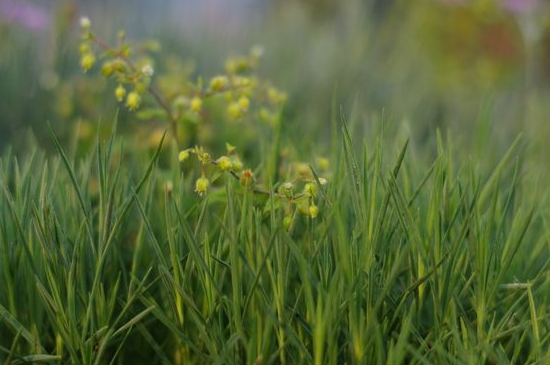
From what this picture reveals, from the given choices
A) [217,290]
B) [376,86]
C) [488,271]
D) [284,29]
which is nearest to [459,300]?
[488,271]

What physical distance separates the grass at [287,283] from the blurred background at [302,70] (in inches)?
19.4

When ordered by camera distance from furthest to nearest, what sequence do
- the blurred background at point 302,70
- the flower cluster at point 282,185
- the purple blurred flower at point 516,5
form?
the purple blurred flower at point 516,5 < the blurred background at point 302,70 < the flower cluster at point 282,185

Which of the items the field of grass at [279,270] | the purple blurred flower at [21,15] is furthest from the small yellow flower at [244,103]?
the purple blurred flower at [21,15]

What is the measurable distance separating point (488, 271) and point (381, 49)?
10.2 ft

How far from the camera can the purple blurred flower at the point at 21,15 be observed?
113 inches

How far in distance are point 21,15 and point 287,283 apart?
231cm

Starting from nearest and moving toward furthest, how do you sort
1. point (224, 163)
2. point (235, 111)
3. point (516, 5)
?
point (224, 163)
point (235, 111)
point (516, 5)

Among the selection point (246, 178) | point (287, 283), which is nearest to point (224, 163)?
point (246, 178)

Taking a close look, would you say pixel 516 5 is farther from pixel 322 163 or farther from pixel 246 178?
pixel 246 178

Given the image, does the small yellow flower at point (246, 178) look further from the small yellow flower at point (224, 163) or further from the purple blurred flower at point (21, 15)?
the purple blurred flower at point (21, 15)

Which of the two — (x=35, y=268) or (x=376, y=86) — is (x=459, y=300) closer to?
(x=35, y=268)

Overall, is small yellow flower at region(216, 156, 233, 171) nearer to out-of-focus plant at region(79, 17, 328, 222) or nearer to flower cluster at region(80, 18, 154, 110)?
out-of-focus plant at region(79, 17, 328, 222)

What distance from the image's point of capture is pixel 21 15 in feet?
9.62

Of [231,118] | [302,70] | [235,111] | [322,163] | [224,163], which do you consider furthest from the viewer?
[302,70]
